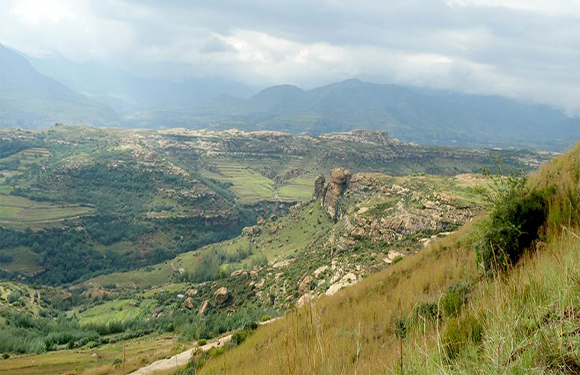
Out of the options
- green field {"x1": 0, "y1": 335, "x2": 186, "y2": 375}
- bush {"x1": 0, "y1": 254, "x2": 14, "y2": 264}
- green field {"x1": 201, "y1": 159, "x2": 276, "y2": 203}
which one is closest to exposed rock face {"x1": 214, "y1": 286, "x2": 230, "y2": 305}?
green field {"x1": 0, "y1": 335, "x2": 186, "y2": 375}

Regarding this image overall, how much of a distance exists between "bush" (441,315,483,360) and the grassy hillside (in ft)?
0.03

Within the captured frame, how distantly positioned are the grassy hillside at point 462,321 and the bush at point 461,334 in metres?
0.01

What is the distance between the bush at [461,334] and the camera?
Result: 2.73 meters

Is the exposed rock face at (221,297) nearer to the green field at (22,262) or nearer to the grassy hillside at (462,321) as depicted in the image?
the grassy hillside at (462,321)

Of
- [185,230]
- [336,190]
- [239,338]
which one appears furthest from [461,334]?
[185,230]

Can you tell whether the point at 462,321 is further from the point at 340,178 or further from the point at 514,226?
the point at 340,178

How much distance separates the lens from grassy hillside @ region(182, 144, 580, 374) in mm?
1898

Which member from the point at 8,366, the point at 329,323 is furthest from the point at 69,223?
the point at 329,323

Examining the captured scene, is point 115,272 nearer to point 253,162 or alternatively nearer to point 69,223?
point 69,223

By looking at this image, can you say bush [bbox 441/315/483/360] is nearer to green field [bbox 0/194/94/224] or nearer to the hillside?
the hillside

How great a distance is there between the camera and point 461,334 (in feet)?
9.42

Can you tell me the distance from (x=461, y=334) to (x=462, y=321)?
1.03 feet

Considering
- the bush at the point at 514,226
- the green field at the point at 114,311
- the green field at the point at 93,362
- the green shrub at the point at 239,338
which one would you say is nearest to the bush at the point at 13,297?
the green field at the point at 114,311

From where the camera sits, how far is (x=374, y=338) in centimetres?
593
